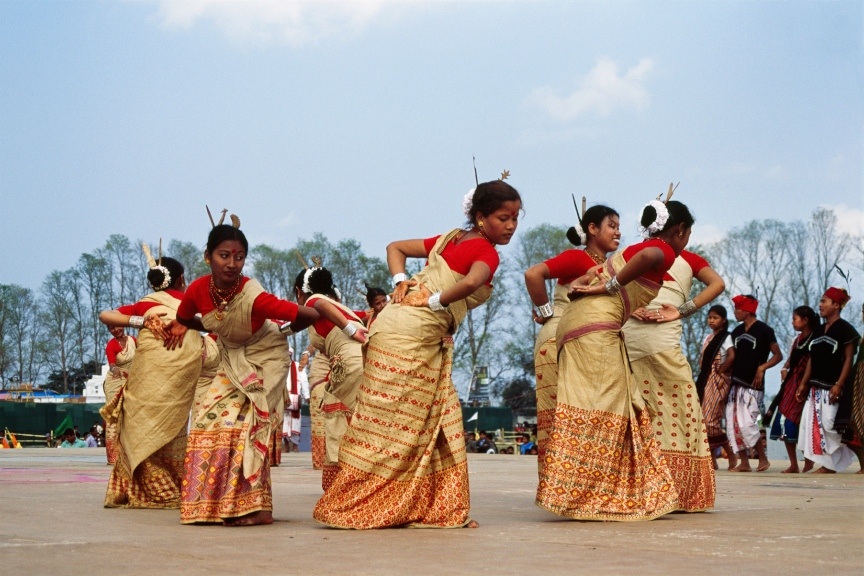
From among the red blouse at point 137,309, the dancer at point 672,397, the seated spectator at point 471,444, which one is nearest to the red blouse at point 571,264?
the dancer at point 672,397

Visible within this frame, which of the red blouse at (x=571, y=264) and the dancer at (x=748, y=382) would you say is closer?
the red blouse at (x=571, y=264)

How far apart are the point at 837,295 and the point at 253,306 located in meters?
8.29

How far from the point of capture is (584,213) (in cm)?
732

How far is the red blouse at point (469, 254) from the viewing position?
20.4ft

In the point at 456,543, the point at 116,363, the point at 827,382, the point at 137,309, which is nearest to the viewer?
the point at 456,543

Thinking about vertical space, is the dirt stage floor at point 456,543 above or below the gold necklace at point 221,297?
below

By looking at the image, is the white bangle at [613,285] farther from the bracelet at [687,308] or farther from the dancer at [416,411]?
the bracelet at [687,308]

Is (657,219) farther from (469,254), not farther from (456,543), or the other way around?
(456,543)

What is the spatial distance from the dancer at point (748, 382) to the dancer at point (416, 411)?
7859mm

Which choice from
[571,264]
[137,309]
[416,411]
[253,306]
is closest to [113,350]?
[137,309]

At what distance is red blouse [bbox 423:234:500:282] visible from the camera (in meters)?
6.23

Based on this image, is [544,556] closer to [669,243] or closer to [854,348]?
[669,243]

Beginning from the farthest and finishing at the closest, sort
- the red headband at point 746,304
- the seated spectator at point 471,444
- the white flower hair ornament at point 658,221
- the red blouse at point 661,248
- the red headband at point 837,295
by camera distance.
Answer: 1. the seated spectator at point 471,444
2. the red headband at point 746,304
3. the red headband at point 837,295
4. the white flower hair ornament at point 658,221
5. the red blouse at point 661,248

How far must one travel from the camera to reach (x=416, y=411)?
620 cm
